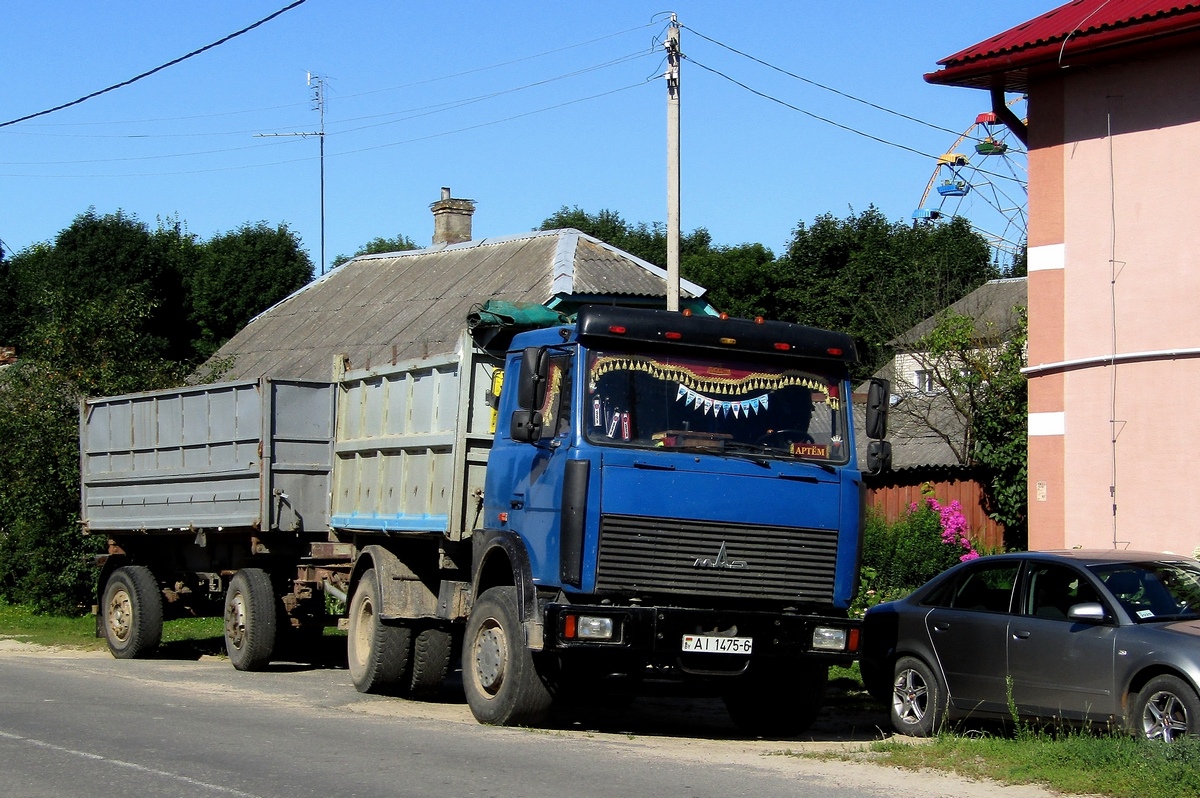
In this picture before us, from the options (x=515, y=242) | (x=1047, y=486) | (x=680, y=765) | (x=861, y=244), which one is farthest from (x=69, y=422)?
(x=861, y=244)

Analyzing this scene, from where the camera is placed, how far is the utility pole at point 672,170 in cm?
1695

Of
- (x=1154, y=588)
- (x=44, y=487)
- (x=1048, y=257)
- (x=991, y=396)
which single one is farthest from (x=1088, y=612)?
(x=44, y=487)

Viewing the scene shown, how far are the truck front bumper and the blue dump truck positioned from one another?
14mm

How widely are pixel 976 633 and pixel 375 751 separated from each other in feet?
14.6

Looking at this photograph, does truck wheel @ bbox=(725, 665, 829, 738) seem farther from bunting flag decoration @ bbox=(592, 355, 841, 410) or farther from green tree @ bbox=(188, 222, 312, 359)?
green tree @ bbox=(188, 222, 312, 359)

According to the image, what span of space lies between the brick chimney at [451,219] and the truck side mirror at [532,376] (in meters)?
22.7

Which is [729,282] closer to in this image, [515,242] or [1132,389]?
[515,242]

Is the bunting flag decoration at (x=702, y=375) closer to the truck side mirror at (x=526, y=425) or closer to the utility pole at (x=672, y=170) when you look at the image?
the truck side mirror at (x=526, y=425)

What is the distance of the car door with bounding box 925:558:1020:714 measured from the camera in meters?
10.0

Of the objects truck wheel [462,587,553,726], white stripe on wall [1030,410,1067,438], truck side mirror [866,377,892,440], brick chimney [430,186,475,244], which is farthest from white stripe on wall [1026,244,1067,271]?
brick chimney [430,186,475,244]

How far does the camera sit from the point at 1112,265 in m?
15.0

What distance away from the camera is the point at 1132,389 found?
14766 mm

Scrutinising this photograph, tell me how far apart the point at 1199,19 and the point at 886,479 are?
624 inches

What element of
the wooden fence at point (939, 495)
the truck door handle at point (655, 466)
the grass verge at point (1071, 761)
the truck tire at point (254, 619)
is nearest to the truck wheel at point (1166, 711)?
the grass verge at point (1071, 761)
